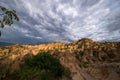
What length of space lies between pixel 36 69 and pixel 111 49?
50.1 metres

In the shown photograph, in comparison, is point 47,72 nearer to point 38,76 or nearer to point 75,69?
point 38,76

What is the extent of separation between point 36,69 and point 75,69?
7.67 meters

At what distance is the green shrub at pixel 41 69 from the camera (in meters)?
25.8

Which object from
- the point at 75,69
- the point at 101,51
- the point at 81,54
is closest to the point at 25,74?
the point at 75,69

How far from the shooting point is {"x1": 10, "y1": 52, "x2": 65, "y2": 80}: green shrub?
84.5ft

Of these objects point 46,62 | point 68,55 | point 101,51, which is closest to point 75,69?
point 68,55

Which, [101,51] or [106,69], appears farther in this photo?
[101,51]

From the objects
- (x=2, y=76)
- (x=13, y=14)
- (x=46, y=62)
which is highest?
(x=13, y=14)

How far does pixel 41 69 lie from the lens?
2769 centimetres

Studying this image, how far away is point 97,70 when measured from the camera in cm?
3650

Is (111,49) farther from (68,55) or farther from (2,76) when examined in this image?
(2,76)

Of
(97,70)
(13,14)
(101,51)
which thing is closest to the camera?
(13,14)

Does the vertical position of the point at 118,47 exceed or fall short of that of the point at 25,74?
it exceeds it

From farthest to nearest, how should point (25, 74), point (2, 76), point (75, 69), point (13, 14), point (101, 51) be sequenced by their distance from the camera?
point (101, 51) → point (75, 69) → point (2, 76) → point (25, 74) → point (13, 14)
